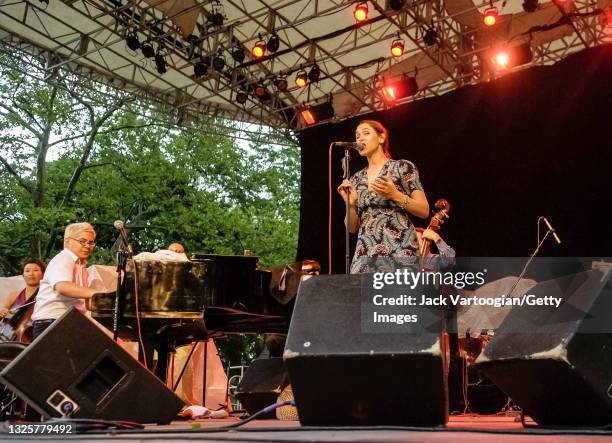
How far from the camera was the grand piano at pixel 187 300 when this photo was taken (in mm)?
4535

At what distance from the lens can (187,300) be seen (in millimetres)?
4566

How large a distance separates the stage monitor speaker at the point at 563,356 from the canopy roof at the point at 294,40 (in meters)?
7.25

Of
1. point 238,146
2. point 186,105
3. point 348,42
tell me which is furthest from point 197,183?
point 348,42

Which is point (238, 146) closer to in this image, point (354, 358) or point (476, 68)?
point (476, 68)

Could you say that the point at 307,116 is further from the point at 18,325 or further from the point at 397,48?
the point at 18,325

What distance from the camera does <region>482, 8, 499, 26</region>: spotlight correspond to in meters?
9.09

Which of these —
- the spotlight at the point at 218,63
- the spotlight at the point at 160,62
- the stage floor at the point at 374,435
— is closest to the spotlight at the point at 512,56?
the spotlight at the point at 218,63

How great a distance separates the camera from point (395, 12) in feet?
31.2

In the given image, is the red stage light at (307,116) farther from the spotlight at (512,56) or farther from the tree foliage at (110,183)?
the tree foliage at (110,183)

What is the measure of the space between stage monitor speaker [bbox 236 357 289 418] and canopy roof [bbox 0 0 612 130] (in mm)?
5429

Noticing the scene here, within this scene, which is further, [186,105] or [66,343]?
[186,105]

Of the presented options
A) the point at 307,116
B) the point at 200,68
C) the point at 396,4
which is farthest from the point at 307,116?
the point at 396,4

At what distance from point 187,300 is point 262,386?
1090mm

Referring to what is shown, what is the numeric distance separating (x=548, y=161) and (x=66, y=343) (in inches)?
336
